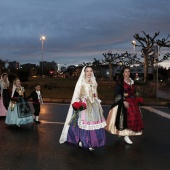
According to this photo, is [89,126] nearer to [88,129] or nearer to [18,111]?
[88,129]

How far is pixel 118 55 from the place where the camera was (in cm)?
5481

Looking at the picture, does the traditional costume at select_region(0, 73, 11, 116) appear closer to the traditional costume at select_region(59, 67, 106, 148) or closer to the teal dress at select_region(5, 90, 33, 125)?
the teal dress at select_region(5, 90, 33, 125)

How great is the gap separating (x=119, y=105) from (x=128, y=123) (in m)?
0.46

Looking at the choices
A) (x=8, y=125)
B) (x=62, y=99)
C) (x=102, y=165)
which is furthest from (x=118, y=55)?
(x=102, y=165)

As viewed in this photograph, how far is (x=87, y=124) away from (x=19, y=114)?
3410 mm

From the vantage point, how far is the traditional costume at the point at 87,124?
620 centimetres

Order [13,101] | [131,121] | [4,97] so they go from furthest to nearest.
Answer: [4,97]
[13,101]
[131,121]

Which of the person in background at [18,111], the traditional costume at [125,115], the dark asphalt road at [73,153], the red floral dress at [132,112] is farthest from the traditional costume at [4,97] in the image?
the red floral dress at [132,112]

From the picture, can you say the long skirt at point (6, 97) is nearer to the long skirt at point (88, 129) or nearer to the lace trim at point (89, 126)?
the long skirt at point (88, 129)

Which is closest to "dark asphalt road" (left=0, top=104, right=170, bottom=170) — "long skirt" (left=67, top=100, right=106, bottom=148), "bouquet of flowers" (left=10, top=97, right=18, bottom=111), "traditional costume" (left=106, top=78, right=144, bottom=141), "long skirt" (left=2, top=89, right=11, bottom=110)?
"long skirt" (left=67, top=100, right=106, bottom=148)

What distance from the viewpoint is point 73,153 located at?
6.24 meters

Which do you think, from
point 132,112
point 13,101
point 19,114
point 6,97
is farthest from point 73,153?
point 6,97

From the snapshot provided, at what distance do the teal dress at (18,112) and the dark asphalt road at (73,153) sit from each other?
26cm

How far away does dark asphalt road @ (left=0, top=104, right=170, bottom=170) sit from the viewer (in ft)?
18.0
